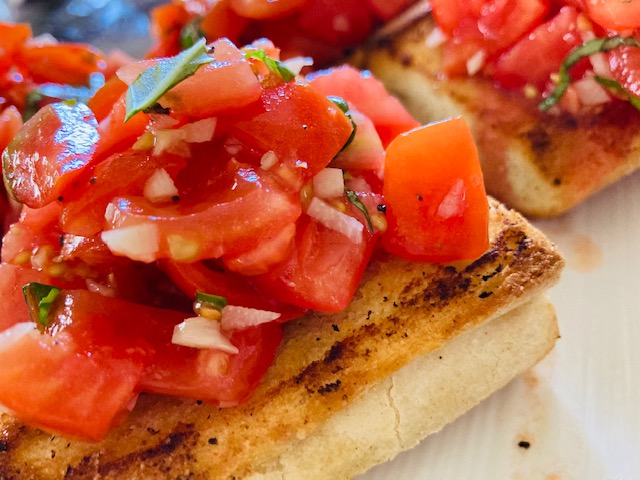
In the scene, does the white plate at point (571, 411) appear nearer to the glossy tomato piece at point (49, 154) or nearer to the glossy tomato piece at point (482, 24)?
the glossy tomato piece at point (482, 24)

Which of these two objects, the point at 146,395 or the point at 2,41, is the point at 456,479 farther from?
the point at 2,41

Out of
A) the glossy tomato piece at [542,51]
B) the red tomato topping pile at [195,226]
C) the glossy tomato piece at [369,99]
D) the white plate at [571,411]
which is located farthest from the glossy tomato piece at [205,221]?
the glossy tomato piece at [542,51]

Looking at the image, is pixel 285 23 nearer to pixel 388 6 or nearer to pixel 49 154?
pixel 388 6

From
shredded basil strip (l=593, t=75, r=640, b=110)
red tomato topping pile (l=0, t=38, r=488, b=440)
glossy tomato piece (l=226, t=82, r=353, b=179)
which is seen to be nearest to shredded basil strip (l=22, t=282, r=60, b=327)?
red tomato topping pile (l=0, t=38, r=488, b=440)

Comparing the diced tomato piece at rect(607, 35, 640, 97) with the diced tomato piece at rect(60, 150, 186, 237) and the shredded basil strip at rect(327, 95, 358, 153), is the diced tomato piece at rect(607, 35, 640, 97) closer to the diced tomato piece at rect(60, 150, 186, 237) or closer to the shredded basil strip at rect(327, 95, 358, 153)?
the shredded basil strip at rect(327, 95, 358, 153)

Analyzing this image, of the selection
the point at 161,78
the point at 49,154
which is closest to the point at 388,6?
the point at 161,78
